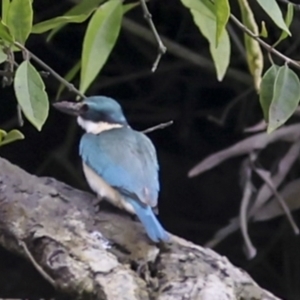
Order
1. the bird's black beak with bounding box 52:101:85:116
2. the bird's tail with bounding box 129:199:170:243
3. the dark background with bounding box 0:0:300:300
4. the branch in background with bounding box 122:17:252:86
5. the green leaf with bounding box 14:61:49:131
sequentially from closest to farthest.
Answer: the green leaf with bounding box 14:61:49:131, the bird's tail with bounding box 129:199:170:243, the bird's black beak with bounding box 52:101:85:116, the branch in background with bounding box 122:17:252:86, the dark background with bounding box 0:0:300:300

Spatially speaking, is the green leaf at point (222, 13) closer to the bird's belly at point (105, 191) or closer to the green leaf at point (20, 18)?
the green leaf at point (20, 18)

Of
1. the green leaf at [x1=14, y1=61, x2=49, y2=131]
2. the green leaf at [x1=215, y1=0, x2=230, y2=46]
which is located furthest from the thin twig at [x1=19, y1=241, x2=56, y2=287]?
the green leaf at [x1=215, y1=0, x2=230, y2=46]

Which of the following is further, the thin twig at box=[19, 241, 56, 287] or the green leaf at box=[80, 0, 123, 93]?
the green leaf at box=[80, 0, 123, 93]

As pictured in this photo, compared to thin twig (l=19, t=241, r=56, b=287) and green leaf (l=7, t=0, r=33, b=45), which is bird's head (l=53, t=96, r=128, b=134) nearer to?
thin twig (l=19, t=241, r=56, b=287)

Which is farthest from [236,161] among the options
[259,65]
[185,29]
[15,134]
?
[15,134]

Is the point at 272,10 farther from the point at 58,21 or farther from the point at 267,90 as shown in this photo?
the point at 58,21

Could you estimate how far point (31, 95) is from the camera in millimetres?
849

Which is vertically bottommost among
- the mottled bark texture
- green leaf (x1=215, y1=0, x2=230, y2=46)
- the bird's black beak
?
the bird's black beak

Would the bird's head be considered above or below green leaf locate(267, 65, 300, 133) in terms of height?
below

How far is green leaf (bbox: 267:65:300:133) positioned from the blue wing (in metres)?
0.35

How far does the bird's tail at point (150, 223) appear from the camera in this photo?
1.08 metres

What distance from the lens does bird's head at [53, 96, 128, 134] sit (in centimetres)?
140

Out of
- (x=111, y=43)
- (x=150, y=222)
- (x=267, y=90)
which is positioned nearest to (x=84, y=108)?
(x=111, y=43)

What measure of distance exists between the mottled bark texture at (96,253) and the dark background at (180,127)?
75cm
